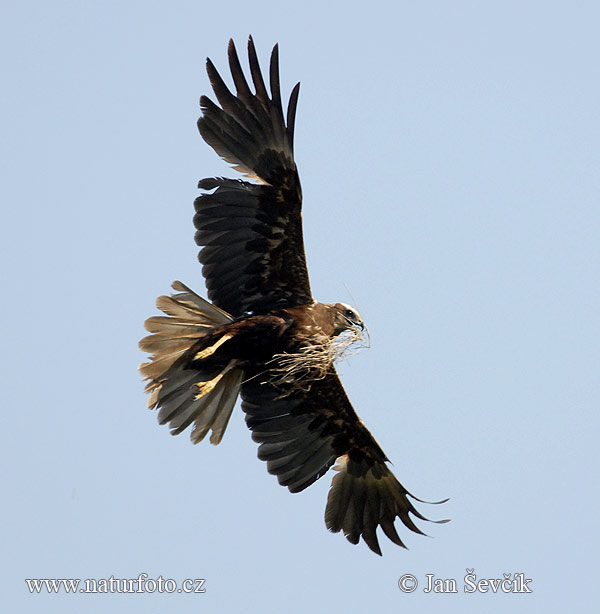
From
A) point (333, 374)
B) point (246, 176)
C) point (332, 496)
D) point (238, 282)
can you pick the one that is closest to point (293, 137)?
point (246, 176)

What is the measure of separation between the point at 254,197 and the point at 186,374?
1.75 m

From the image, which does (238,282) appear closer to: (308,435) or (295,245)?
(295,245)

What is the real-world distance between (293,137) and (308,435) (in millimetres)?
2906

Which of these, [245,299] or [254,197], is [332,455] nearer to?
[245,299]

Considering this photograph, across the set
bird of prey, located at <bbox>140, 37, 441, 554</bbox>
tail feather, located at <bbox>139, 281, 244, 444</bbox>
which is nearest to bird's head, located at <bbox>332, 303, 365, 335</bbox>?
bird of prey, located at <bbox>140, 37, 441, 554</bbox>

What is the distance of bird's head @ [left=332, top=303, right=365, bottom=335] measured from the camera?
11.9m

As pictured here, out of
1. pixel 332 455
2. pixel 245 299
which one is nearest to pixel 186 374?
pixel 245 299

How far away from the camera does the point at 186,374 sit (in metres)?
12.1

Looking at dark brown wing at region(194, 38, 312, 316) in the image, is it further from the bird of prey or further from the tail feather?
the tail feather

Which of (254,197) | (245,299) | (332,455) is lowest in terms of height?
(332,455)

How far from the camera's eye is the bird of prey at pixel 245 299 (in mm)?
11648

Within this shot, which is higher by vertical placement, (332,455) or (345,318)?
(345,318)

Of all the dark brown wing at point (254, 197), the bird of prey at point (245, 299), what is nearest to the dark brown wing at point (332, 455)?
the bird of prey at point (245, 299)

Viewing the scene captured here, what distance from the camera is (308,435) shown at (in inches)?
499
